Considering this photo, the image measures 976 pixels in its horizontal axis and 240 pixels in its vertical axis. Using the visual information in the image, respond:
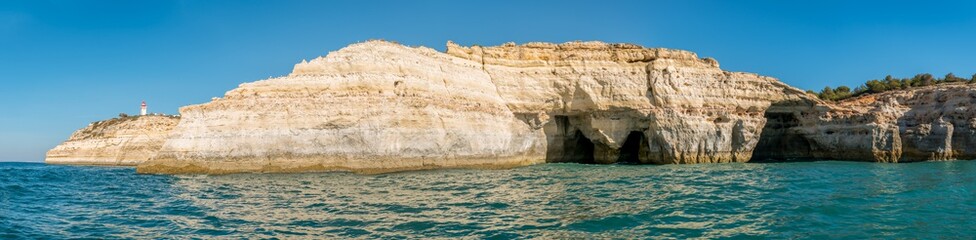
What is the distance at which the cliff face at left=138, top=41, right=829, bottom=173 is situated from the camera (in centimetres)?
2444

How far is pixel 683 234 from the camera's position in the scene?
8758 millimetres

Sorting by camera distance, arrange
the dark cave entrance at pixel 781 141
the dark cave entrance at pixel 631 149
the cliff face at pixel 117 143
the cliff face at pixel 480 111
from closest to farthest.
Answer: the cliff face at pixel 480 111 < the dark cave entrance at pixel 781 141 < the dark cave entrance at pixel 631 149 < the cliff face at pixel 117 143

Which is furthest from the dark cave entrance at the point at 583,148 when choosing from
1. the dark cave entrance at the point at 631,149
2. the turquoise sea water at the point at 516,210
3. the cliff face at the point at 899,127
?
the turquoise sea water at the point at 516,210

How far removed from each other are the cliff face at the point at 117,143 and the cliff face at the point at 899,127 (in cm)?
4936

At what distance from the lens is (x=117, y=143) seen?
5259 cm

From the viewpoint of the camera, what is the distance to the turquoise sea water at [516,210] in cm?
916

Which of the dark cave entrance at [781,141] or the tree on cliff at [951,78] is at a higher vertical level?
the tree on cliff at [951,78]

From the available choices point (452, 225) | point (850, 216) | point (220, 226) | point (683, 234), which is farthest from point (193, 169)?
point (850, 216)

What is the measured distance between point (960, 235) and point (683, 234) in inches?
154

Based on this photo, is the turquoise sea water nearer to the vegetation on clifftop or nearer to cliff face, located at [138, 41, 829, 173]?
cliff face, located at [138, 41, 829, 173]

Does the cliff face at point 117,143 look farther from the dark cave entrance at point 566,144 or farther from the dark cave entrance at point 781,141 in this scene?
the dark cave entrance at point 781,141

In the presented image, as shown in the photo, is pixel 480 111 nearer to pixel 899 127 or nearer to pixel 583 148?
pixel 583 148

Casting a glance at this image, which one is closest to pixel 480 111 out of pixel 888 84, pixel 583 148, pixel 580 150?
pixel 580 150

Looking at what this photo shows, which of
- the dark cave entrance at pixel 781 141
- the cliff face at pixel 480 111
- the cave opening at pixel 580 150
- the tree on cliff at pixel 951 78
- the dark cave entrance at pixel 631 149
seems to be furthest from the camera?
the tree on cliff at pixel 951 78
